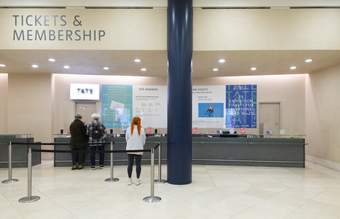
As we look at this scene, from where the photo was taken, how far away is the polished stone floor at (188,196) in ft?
13.3

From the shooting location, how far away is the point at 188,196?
4.92 meters

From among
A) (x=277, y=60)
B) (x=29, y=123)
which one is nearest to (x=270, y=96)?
(x=277, y=60)

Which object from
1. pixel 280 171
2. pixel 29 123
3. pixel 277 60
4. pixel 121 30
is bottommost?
pixel 280 171

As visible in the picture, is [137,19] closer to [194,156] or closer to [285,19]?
[285,19]

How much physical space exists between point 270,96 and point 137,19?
6459 mm

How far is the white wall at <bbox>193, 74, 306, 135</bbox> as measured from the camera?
9.84 metres

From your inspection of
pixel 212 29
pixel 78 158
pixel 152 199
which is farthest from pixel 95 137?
pixel 212 29

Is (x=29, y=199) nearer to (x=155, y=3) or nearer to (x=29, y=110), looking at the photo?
(x=155, y=3)

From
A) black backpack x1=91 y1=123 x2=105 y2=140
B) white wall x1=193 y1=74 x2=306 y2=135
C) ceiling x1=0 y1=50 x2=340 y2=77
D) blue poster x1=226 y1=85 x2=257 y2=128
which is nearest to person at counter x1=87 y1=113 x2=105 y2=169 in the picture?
black backpack x1=91 y1=123 x2=105 y2=140

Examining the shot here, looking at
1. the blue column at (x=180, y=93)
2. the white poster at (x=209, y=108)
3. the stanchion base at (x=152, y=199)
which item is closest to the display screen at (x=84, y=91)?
the white poster at (x=209, y=108)

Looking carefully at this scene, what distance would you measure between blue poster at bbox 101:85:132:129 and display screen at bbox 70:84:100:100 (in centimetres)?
30

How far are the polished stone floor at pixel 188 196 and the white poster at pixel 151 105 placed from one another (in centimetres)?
352

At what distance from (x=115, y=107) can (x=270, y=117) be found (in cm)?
632

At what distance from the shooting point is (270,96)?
10156 mm
